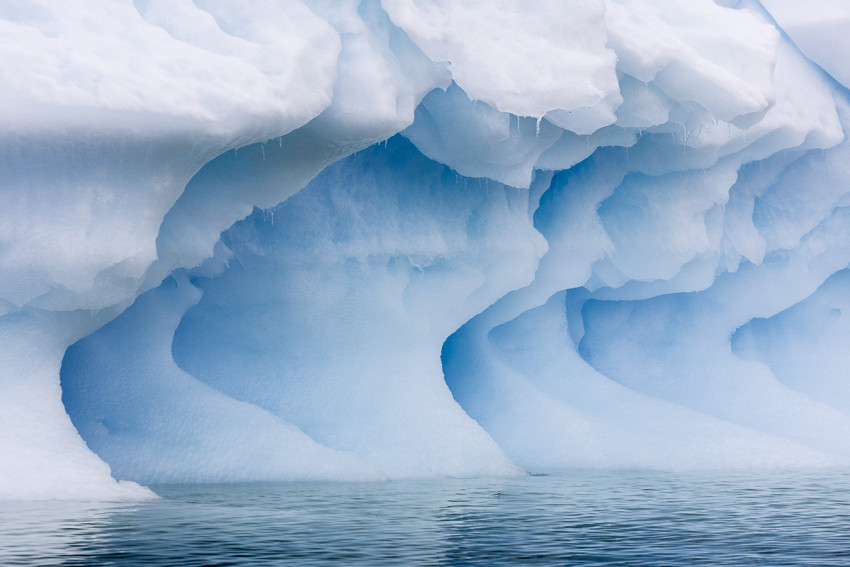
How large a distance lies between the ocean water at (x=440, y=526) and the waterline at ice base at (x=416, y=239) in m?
0.75

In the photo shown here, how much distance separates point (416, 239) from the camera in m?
7.46

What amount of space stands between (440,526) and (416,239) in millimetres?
3469

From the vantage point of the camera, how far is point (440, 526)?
4.22 meters

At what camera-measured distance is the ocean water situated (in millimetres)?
3420

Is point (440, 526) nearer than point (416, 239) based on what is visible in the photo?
Yes

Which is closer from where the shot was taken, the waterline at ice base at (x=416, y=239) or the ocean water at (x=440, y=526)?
the ocean water at (x=440, y=526)

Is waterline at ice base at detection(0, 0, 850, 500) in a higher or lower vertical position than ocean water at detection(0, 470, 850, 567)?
higher

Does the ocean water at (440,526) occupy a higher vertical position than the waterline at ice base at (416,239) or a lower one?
lower

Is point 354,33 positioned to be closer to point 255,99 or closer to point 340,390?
point 255,99

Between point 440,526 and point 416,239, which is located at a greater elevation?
point 416,239

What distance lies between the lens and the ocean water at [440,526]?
3420mm

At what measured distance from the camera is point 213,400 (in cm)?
666

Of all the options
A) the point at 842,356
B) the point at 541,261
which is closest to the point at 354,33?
the point at 541,261

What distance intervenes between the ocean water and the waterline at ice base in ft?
2.45
